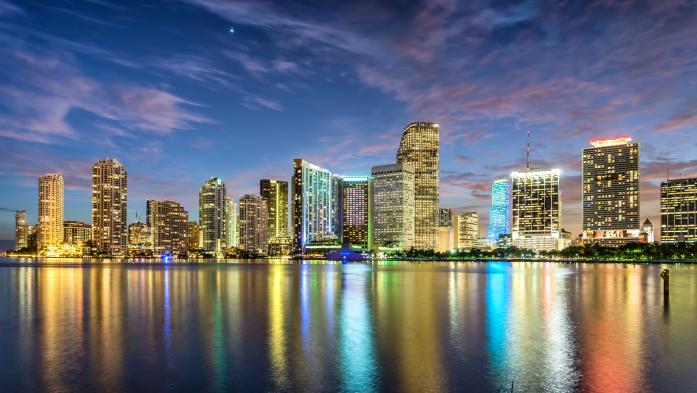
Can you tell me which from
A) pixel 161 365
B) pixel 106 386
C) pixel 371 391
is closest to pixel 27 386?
pixel 106 386

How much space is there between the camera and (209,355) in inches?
1244

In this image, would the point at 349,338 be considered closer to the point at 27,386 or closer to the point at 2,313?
the point at 27,386

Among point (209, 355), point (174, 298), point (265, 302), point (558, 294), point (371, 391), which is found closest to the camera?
point (371, 391)

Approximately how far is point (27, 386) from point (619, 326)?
4050 centimetres

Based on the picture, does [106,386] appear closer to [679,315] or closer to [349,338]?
[349,338]

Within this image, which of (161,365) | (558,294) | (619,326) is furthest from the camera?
(558,294)

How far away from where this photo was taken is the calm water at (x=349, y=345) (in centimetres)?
2570

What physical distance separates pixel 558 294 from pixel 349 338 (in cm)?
4359

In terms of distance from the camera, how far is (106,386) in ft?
81.4

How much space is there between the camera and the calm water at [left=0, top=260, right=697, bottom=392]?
25.7 m

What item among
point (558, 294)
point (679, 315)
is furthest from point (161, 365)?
point (558, 294)

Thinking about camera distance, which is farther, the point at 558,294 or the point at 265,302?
the point at 558,294

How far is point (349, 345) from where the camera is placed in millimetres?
34688

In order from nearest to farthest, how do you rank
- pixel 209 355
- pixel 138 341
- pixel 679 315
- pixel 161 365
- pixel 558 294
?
pixel 161 365, pixel 209 355, pixel 138 341, pixel 679 315, pixel 558 294
